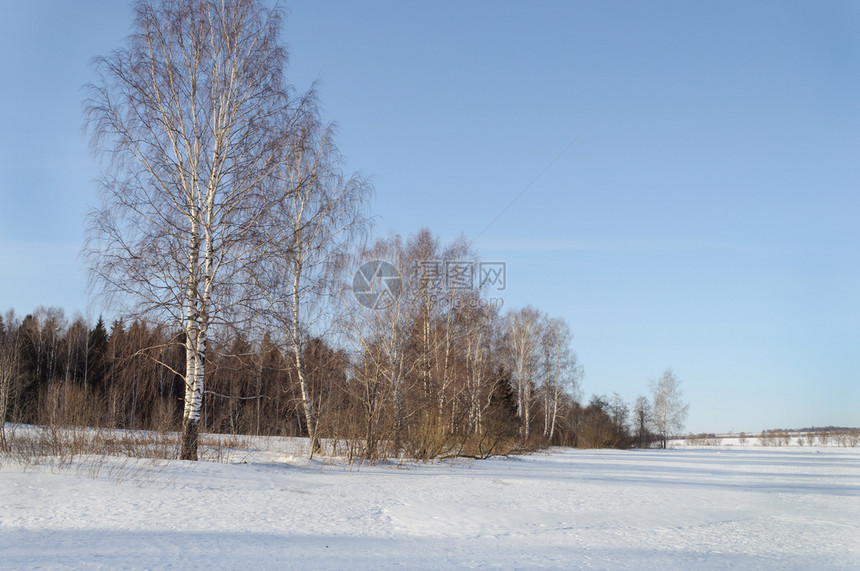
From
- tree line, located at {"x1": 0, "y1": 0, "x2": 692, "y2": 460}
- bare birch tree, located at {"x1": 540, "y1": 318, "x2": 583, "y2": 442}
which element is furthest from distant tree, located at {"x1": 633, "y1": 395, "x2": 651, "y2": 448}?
tree line, located at {"x1": 0, "y1": 0, "x2": 692, "y2": 460}

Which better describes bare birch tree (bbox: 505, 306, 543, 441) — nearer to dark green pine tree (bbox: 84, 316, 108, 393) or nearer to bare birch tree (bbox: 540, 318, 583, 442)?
bare birch tree (bbox: 540, 318, 583, 442)

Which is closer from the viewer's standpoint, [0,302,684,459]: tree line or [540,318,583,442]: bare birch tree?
[0,302,684,459]: tree line

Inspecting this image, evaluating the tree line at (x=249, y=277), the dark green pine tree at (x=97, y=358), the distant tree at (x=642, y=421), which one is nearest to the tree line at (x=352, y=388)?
the tree line at (x=249, y=277)

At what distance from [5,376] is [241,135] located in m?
8.16

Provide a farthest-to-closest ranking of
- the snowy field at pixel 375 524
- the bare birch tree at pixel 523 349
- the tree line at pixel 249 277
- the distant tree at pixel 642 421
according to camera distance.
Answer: the distant tree at pixel 642 421
the bare birch tree at pixel 523 349
the tree line at pixel 249 277
the snowy field at pixel 375 524

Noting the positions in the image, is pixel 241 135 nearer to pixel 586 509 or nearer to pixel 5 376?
pixel 5 376

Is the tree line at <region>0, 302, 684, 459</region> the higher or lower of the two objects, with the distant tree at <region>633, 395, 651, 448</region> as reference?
higher

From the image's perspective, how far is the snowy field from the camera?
4871 mm

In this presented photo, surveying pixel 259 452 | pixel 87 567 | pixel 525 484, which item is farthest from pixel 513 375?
pixel 87 567

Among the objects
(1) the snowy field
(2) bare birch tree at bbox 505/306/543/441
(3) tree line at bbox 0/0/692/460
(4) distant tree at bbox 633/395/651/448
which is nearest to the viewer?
(1) the snowy field

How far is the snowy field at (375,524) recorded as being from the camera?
16.0 feet

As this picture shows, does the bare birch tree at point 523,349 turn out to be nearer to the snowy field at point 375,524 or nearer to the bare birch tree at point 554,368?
the bare birch tree at point 554,368

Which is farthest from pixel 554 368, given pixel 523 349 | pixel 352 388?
pixel 352 388

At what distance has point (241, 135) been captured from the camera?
13.3 meters
